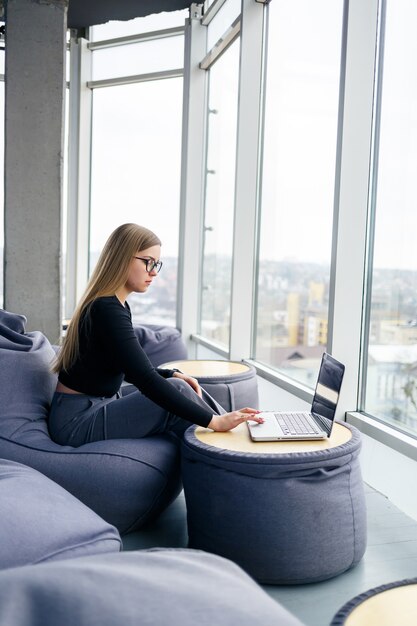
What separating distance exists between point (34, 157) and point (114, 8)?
94.6 inches

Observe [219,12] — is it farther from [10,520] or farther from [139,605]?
[139,605]

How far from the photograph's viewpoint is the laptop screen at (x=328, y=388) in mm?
2521

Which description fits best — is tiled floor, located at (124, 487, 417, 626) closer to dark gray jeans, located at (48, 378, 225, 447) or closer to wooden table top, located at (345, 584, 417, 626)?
dark gray jeans, located at (48, 378, 225, 447)

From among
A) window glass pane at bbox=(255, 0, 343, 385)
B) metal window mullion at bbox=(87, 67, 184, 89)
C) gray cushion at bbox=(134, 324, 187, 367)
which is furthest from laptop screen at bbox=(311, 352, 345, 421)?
metal window mullion at bbox=(87, 67, 184, 89)

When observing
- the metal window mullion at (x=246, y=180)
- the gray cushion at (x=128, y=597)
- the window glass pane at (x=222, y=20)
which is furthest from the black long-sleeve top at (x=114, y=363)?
the window glass pane at (x=222, y=20)

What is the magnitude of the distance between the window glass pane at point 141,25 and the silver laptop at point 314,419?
16.9 ft

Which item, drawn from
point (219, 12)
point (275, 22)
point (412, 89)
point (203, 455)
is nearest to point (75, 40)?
point (219, 12)

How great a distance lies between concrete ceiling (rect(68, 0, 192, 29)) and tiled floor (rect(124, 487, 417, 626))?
525cm

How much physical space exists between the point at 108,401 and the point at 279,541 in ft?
3.37

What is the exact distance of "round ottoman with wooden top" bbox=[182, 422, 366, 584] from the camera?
85.7 inches

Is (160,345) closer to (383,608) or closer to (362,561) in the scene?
(362,561)

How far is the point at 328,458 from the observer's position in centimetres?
222

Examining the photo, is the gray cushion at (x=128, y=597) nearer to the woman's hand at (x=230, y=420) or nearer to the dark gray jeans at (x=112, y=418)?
the woman's hand at (x=230, y=420)

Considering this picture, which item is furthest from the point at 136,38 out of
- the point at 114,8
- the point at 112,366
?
the point at 112,366
